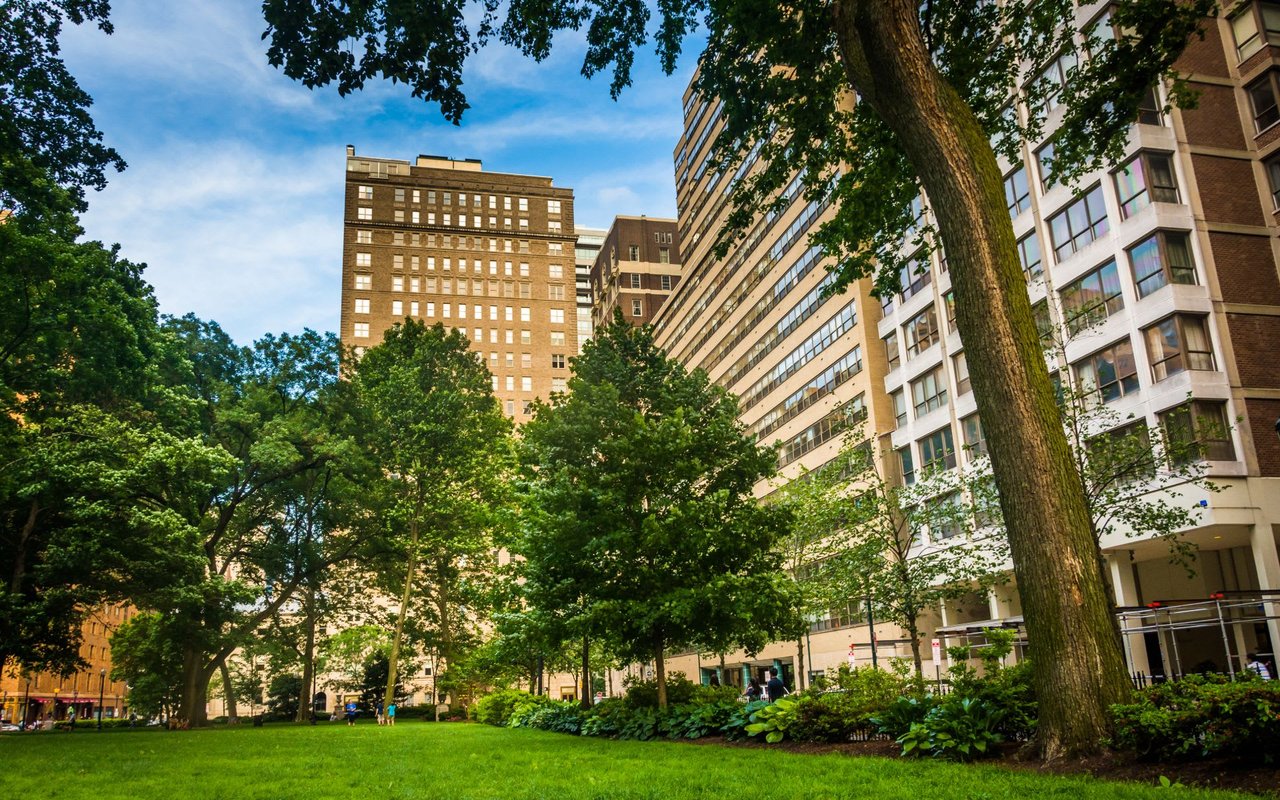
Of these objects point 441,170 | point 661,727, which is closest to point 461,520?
point 661,727

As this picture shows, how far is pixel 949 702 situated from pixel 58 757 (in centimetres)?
1604

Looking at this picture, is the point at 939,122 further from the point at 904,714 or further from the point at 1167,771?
the point at 904,714

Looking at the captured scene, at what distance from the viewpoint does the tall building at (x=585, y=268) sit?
142 m

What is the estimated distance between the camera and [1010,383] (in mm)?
10180

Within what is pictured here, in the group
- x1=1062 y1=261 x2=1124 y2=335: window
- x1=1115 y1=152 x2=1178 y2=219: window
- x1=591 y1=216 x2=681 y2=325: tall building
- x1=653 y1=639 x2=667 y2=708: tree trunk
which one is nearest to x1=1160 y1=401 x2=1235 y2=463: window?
x1=1062 y1=261 x2=1124 y2=335: window

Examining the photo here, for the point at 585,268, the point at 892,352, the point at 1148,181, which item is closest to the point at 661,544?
the point at 1148,181

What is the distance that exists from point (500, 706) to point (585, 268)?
421 feet

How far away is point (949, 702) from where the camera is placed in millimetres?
11914

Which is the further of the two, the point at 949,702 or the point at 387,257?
the point at 387,257

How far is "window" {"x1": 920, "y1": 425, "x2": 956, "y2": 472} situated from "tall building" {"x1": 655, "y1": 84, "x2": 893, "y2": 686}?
9.93 ft

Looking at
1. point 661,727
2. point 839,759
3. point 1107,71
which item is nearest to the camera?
point 839,759

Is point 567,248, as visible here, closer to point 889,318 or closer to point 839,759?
point 889,318

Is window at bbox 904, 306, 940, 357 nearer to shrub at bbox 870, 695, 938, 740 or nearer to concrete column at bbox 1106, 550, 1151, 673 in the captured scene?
concrete column at bbox 1106, 550, 1151, 673

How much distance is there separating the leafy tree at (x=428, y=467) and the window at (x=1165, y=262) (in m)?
25.9
